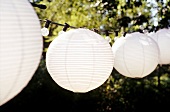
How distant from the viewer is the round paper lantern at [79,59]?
1.40 m

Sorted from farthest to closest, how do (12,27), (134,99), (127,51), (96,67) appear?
(134,99)
(127,51)
(96,67)
(12,27)

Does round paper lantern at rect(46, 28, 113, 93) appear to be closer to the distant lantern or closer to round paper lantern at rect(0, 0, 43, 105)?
round paper lantern at rect(0, 0, 43, 105)

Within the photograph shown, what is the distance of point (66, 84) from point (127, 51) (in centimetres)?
54

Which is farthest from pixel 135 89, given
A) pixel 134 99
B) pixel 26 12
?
pixel 26 12

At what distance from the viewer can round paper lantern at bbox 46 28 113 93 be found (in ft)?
4.59

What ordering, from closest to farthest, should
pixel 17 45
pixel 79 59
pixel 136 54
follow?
pixel 17 45, pixel 79 59, pixel 136 54

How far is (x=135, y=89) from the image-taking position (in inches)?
217

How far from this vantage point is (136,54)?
1.89m

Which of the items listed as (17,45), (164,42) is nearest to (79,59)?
(17,45)

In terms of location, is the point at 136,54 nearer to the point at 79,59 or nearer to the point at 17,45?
the point at 79,59

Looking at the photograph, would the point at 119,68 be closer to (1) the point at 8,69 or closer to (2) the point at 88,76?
(2) the point at 88,76

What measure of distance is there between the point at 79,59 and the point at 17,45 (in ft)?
1.78

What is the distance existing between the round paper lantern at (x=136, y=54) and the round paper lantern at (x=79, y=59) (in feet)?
1.42

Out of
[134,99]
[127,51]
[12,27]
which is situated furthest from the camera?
[134,99]
